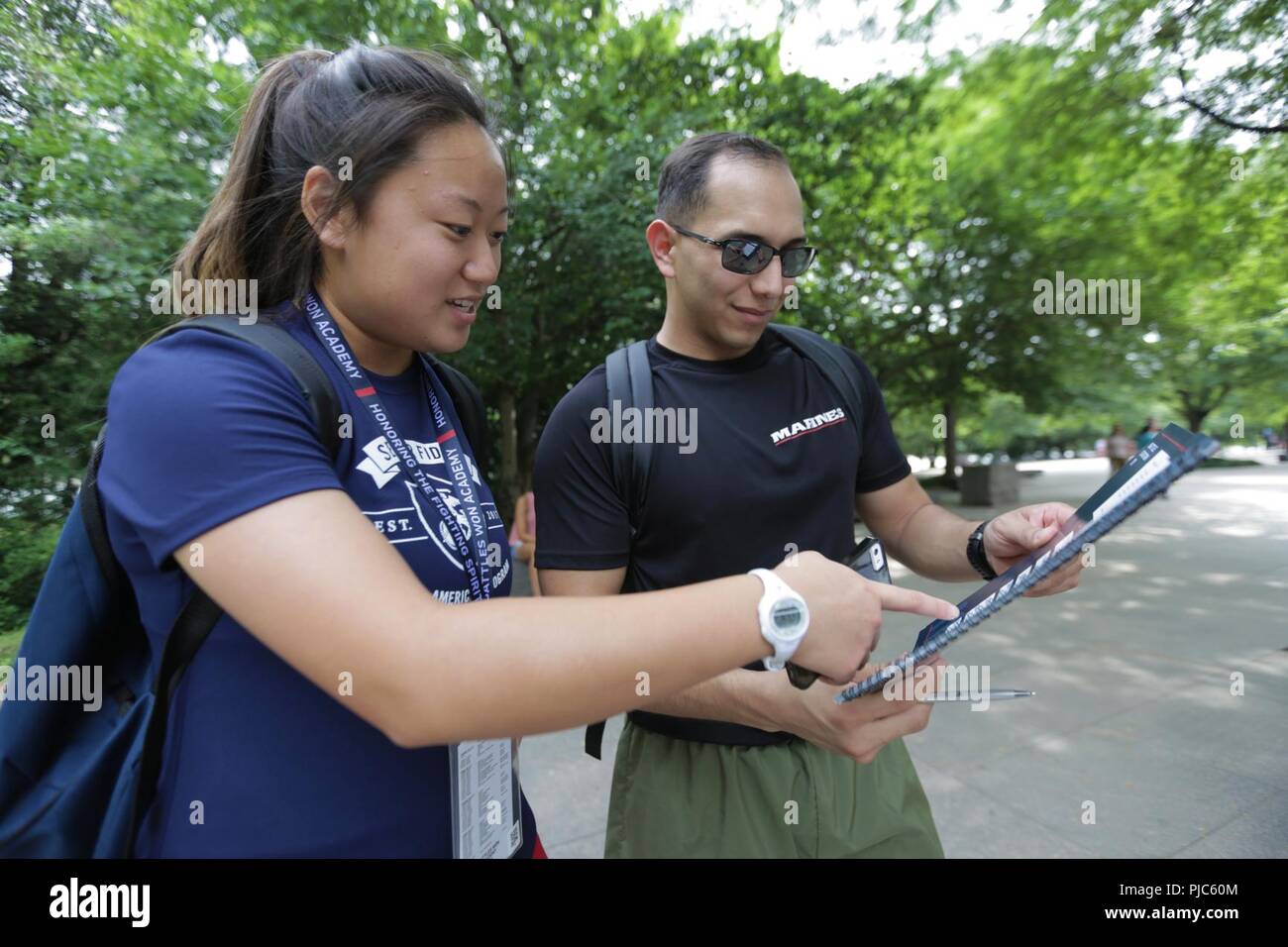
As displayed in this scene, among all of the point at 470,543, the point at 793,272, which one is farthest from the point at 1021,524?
the point at 470,543

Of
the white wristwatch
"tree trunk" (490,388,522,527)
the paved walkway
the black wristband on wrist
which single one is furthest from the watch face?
"tree trunk" (490,388,522,527)

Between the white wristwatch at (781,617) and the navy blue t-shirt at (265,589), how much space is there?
1.54 ft

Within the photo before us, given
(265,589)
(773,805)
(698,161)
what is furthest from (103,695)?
(698,161)

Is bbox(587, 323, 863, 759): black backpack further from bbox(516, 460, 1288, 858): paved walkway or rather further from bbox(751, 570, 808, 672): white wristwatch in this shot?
bbox(516, 460, 1288, 858): paved walkway

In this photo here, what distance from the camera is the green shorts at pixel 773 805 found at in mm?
1674

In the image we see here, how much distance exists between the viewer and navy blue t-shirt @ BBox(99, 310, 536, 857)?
2.93 feet

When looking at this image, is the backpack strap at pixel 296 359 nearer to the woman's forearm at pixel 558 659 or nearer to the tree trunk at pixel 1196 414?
the woman's forearm at pixel 558 659

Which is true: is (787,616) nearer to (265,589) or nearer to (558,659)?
(558,659)

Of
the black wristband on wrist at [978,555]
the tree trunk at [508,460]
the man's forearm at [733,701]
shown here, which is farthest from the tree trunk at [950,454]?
the man's forearm at [733,701]

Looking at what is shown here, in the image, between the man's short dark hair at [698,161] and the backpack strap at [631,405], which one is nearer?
the backpack strap at [631,405]
